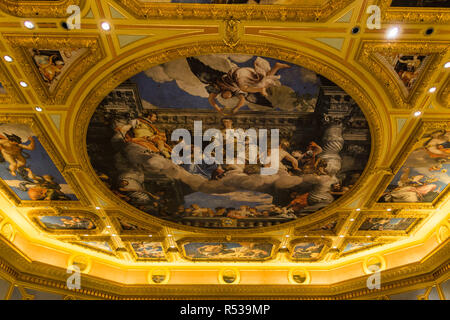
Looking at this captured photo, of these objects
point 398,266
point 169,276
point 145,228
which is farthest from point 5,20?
point 398,266

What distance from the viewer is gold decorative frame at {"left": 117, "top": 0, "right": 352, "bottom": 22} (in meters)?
6.06

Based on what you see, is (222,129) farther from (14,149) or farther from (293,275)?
(293,275)

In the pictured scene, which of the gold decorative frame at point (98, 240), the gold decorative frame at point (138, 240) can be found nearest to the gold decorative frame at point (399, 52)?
the gold decorative frame at point (138, 240)

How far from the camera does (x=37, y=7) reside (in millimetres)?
5953

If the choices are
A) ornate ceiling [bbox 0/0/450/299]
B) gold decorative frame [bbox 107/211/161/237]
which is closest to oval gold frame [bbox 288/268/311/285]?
ornate ceiling [bbox 0/0/450/299]

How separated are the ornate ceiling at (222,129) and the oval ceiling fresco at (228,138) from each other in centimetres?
5

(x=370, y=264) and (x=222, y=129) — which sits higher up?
(x=222, y=129)

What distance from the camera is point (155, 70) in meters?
7.35

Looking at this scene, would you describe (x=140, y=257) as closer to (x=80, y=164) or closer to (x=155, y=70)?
(x=80, y=164)

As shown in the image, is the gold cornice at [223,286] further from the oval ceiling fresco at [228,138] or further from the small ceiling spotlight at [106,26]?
the small ceiling spotlight at [106,26]

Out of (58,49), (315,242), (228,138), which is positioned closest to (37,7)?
(58,49)

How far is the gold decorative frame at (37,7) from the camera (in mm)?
5855

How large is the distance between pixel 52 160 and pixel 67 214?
3.93 metres

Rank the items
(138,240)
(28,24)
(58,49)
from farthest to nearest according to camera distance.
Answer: (138,240) < (58,49) < (28,24)
